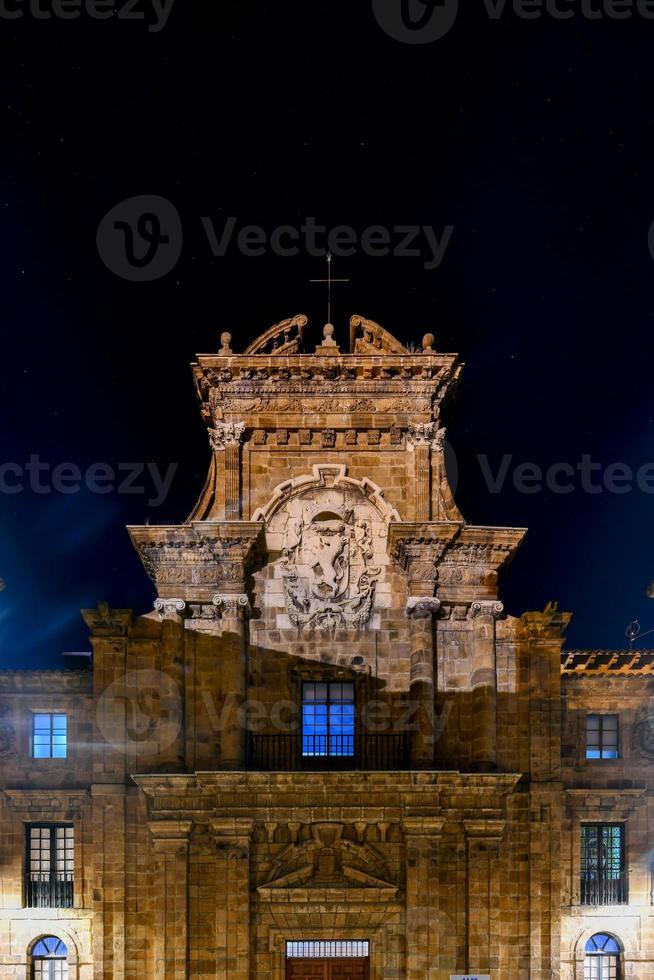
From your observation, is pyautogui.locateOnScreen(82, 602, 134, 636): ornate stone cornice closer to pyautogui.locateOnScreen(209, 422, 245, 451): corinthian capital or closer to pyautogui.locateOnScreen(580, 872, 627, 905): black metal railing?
pyautogui.locateOnScreen(209, 422, 245, 451): corinthian capital

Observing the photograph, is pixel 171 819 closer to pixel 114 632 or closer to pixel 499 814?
pixel 114 632

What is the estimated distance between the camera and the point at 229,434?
36750 mm

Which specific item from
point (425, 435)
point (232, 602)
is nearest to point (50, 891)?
point (232, 602)

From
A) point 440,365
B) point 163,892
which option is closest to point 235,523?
point 440,365

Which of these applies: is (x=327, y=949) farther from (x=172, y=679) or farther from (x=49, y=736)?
(x=49, y=736)

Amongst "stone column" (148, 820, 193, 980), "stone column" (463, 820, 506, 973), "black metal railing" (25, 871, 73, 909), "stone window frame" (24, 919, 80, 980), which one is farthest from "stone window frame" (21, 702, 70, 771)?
"stone column" (463, 820, 506, 973)

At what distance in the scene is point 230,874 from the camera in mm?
34344

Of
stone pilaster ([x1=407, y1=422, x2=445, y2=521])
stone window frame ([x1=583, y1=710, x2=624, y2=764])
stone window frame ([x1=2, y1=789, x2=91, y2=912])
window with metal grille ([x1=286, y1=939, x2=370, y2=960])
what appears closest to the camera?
window with metal grille ([x1=286, y1=939, x2=370, y2=960])

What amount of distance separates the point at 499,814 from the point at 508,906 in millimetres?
2564

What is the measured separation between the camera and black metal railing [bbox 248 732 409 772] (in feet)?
116

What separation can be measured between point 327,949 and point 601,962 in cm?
770

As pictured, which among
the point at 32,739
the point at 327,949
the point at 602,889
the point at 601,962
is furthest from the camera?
the point at 32,739

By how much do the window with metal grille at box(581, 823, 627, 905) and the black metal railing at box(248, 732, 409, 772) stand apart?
19.0ft

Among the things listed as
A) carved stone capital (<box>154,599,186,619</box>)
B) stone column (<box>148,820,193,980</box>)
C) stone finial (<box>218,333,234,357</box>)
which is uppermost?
stone finial (<box>218,333,234,357</box>)
